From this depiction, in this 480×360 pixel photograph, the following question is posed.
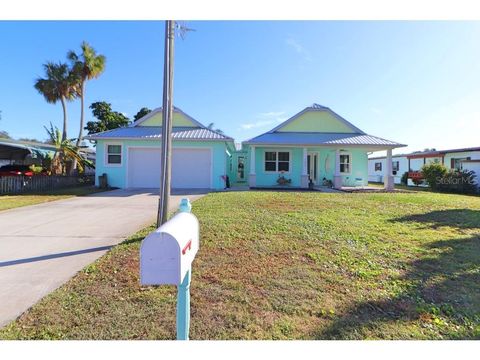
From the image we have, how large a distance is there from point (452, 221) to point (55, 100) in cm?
2714

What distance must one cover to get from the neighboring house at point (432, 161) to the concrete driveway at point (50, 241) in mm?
21601

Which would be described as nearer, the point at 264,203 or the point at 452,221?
the point at 452,221

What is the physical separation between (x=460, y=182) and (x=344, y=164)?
272 inches

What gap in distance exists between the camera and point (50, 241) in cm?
570

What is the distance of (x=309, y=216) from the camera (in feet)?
26.0

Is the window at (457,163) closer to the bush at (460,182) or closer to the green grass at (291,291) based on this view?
the bush at (460,182)

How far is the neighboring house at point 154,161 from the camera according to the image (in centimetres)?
1719

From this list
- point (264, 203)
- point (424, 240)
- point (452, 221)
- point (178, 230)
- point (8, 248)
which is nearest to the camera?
point (178, 230)

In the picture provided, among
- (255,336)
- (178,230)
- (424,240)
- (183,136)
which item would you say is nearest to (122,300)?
(255,336)

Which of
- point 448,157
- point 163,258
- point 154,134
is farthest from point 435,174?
point 163,258

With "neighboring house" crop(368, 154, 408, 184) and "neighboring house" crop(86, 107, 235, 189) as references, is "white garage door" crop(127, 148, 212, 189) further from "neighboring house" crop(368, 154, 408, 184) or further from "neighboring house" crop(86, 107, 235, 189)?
"neighboring house" crop(368, 154, 408, 184)

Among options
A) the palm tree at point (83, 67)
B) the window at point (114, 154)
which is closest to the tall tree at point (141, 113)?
the palm tree at point (83, 67)

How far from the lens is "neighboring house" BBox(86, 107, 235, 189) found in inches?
677
